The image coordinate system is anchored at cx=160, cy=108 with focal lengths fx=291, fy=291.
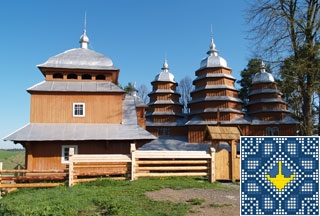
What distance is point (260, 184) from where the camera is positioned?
2986 mm

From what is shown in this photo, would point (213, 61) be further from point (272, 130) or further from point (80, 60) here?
point (80, 60)

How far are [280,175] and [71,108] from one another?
16245 millimetres

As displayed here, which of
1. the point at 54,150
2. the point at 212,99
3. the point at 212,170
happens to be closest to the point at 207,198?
the point at 212,170

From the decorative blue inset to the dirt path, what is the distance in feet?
15.3

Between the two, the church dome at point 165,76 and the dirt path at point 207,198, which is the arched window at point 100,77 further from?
the church dome at point 165,76

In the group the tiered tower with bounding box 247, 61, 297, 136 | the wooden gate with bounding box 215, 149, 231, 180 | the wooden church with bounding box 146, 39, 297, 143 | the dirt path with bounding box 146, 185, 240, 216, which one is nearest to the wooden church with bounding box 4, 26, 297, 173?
the wooden gate with bounding box 215, 149, 231, 180

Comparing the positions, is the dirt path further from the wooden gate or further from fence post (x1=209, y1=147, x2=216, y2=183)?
the wooden gate

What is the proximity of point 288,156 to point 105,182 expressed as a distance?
34.4 ft

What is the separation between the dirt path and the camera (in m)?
7.63

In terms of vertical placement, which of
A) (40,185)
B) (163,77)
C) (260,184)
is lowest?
(40,185)

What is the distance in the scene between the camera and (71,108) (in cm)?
1778

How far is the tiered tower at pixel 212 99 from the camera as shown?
28.0 metres

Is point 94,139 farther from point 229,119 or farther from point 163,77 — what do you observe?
point 163,77

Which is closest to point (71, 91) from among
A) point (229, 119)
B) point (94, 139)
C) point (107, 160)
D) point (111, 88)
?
point (111, 88)
